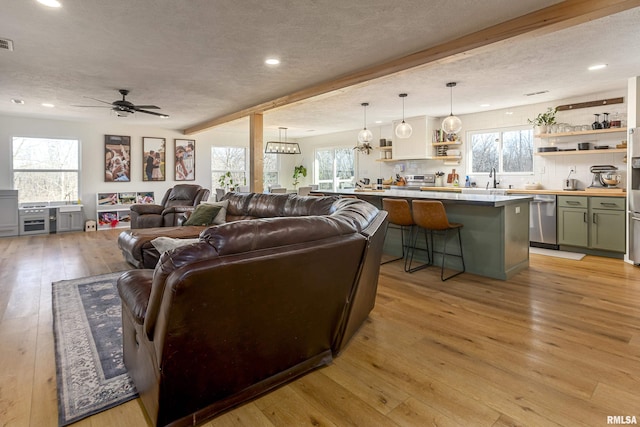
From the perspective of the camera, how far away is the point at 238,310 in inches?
59.6

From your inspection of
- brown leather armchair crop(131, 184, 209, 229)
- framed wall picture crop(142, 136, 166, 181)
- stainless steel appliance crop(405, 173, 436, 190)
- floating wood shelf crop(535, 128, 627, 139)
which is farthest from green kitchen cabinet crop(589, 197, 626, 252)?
framed wall picture crop(142, 136, 166, 181)

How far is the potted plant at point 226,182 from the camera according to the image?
31.8 ft

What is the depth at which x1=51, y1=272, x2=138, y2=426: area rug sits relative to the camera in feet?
5.76

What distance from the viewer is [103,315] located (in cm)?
284

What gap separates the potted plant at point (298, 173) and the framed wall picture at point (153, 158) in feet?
12.6

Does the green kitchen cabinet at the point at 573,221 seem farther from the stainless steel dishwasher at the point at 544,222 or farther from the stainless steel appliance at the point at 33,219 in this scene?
the stainless steel appliance at the point at 33,219

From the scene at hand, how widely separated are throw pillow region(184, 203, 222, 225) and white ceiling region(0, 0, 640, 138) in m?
1.70

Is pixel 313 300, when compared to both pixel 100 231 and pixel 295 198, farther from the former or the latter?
pixel 100 231

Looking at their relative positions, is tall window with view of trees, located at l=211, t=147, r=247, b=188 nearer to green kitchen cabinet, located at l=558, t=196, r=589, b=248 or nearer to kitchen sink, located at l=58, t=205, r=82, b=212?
kitchen sink, located at l=58, t=205, r=82, b=212

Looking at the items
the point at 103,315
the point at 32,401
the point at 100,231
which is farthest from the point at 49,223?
the point at 32,401

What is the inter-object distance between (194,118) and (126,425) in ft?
22.0

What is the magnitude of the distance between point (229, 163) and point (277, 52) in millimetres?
6681

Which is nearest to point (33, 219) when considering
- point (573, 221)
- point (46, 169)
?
point (46, 169)

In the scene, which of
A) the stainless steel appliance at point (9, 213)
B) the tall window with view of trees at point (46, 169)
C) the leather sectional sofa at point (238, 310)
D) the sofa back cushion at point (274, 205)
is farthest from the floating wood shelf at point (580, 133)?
the stainless steel appliance at point (9, 213)
